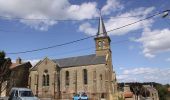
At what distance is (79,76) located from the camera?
2286 inches

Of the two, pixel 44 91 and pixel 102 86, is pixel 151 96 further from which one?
pixel 44 91

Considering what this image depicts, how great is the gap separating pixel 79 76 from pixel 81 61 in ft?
12.7

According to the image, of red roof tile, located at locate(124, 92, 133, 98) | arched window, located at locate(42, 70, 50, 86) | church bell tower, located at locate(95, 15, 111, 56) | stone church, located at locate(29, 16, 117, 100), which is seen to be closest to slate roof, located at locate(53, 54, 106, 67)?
stone church, located at locate(29, 16, 117, 100)

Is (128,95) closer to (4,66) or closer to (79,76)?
(79,76)

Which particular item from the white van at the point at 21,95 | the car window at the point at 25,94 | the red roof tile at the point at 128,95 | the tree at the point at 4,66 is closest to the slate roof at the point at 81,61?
the red roof tile at the point at 128,95

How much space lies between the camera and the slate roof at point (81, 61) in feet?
187

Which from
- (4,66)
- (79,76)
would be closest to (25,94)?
(4,66)

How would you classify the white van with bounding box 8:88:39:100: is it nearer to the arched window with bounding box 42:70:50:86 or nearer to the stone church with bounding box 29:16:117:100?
the stone church with bounding box 29:16:117:100

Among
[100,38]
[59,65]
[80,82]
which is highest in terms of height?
[100,38]

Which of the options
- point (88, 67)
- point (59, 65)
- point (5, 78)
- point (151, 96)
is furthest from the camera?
point (151, 96)

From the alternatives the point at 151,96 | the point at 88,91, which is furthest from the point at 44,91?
the point at 151,96

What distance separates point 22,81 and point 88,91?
57.6ft

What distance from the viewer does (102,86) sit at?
54.2 metres

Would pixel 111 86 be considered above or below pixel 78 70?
below
